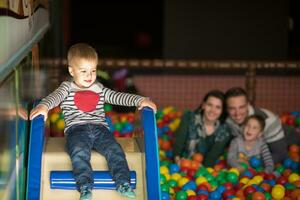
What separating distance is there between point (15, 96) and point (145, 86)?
6287 mm

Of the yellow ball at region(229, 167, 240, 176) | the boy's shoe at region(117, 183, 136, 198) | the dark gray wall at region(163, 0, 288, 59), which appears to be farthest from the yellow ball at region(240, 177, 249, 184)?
the dark gray wall at region(163, 0, 288, 59)

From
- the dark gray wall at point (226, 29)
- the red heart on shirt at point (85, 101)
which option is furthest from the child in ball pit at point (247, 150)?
the dark gray wall at point (226, 29)

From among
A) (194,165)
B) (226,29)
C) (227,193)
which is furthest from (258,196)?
A: (226,29)

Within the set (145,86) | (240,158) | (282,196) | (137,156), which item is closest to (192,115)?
(240,158)

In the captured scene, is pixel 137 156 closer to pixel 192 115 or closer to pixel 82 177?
pixel 82 177

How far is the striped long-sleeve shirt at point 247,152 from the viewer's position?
17.3 feet

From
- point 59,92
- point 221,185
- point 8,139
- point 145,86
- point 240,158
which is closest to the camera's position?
point 8,139

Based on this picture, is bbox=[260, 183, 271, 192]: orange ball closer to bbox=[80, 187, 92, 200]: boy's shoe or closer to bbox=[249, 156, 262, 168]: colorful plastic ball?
bbox=[249, 156, 262, 168]: colorful plastic ball

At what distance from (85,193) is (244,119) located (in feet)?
7.88

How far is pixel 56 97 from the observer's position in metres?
3.47

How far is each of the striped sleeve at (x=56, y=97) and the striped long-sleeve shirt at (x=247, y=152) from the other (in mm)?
2065

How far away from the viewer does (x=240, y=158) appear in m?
5.33

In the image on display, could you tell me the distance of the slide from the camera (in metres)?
3.21

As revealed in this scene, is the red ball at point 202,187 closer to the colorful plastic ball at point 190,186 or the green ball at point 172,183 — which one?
the colorful plastic ball at point 190,186
